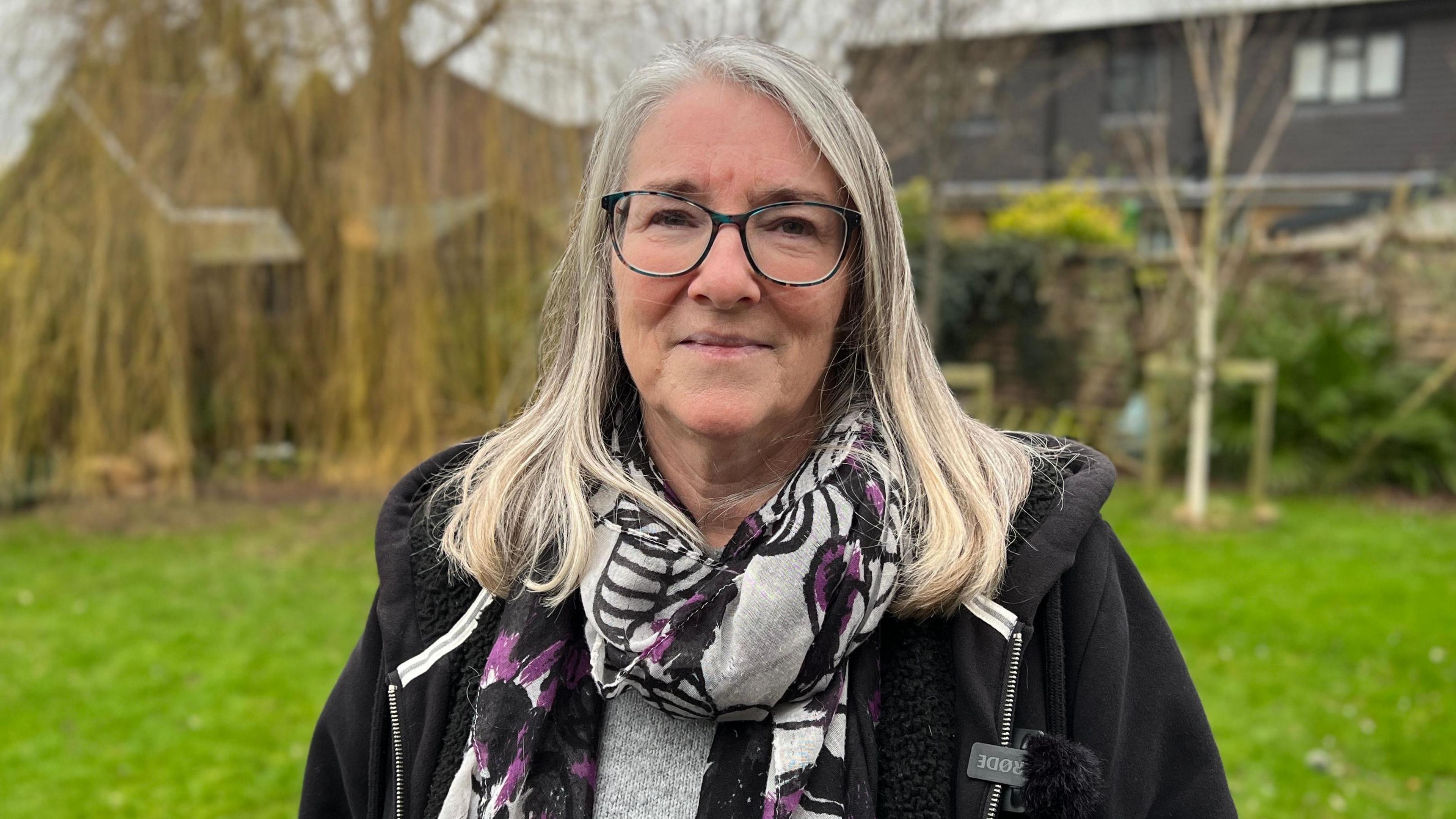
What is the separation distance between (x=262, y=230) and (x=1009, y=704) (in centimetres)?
821

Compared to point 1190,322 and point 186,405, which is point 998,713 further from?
point 1190,322

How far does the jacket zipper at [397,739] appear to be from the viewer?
1.57m

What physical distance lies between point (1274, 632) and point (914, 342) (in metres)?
4.83

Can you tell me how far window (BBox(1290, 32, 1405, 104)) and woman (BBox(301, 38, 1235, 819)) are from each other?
19.8 metres

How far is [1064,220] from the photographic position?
1195 centimetres

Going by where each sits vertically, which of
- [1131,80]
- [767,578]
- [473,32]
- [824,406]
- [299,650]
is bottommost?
[299,650]

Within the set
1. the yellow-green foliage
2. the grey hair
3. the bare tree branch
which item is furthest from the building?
the grey hair

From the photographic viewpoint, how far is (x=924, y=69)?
6480 mm

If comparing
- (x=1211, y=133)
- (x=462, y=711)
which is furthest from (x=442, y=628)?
(x=1211, y=133)

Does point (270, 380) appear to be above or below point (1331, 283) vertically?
below

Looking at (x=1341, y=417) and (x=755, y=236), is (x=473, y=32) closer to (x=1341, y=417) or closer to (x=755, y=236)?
(x=755, y=236)

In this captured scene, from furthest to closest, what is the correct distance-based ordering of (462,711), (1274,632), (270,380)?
(270,380), (1274,632), (462,711)

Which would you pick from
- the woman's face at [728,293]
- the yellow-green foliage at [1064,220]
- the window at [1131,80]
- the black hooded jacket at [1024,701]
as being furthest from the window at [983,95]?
the window at [1131,80]

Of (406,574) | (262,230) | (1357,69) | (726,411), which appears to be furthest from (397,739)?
(1357,69)
